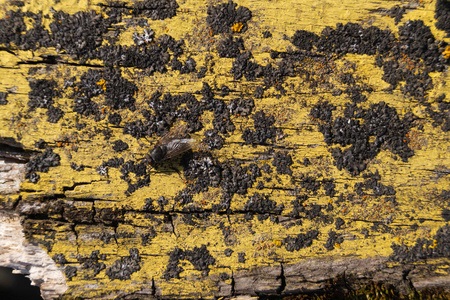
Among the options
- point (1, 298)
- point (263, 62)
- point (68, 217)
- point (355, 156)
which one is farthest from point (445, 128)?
point (1, 298)

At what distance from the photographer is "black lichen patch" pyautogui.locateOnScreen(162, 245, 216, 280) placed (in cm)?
328

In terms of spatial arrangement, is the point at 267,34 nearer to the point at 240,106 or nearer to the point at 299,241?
→ the point at 240,106

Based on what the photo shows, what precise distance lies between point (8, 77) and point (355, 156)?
12.3 feet

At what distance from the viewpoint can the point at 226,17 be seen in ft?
10.2

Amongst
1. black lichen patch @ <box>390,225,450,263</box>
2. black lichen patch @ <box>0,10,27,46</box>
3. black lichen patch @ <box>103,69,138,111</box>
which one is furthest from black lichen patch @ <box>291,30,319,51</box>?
black lichen patch @ <box>0,10,27,46</box>

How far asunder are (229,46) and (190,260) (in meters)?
2.39

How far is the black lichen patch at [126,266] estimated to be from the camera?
3266 mm

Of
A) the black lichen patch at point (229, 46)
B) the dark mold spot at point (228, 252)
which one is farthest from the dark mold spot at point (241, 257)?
the black lichen patch at point (229, 46)

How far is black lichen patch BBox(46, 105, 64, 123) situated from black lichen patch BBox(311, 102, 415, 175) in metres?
2.69

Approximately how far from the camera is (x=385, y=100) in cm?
324

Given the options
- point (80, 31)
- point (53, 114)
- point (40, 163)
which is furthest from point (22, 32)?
point (40, 163)

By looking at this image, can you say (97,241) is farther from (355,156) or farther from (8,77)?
(355,156)

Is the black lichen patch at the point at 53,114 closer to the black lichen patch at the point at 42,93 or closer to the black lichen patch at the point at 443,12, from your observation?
the black lichen patch at the point at 42,93

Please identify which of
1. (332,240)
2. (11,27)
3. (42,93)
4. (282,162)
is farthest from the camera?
(332,240)
